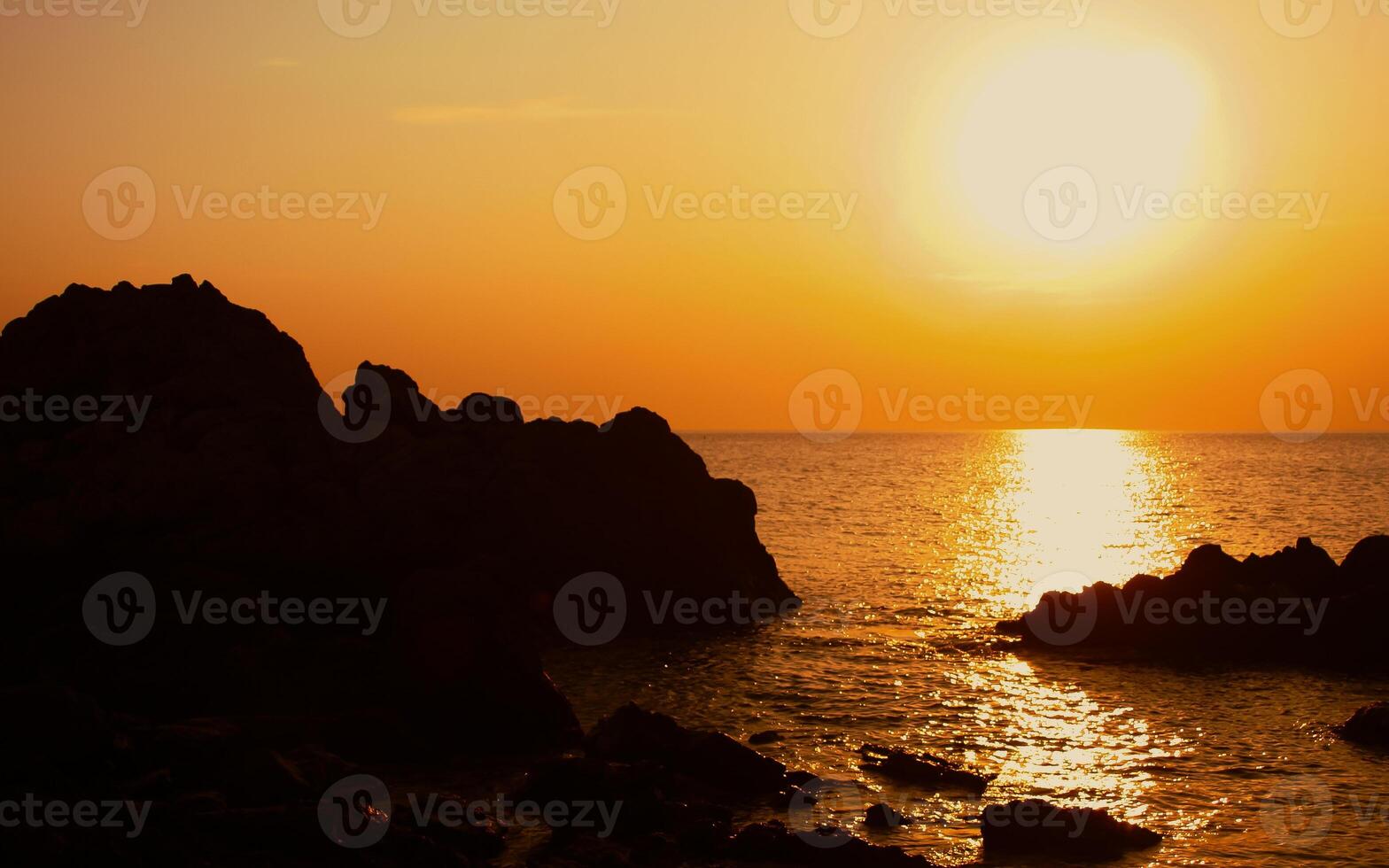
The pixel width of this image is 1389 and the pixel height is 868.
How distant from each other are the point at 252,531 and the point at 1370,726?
3199cm

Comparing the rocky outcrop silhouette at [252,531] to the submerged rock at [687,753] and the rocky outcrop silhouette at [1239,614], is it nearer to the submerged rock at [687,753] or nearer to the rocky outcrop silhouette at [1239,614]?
the submerged rock at [687,753]

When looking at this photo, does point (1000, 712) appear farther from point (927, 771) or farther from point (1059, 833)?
point (1059, 833)

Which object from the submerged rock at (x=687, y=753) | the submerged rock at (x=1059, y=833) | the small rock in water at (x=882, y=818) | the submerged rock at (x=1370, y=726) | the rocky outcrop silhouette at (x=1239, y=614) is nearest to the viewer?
the submerged rock at (x=1059, y=833)

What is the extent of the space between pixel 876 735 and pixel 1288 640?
21614mm

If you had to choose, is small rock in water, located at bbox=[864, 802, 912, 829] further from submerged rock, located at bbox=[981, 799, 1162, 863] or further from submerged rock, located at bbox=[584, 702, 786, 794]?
submerged rock, located at bbox=[584, 702, 786, 794]

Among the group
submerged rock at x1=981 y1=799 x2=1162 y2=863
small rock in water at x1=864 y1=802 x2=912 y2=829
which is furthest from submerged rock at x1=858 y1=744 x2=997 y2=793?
submerged rock at x1=981 y1=799 x2=1162 y2=863

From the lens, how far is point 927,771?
2761 cm

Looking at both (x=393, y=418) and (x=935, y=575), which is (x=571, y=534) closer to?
(x=393, y=418)

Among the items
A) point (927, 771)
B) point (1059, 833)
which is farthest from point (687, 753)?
point (1059, 833)

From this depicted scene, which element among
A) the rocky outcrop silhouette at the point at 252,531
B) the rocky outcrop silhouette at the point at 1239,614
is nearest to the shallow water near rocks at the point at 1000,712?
the rocky outcrop silhouette at the point at 1239,614

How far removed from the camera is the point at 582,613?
4950cm

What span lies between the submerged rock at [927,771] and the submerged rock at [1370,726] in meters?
11.4

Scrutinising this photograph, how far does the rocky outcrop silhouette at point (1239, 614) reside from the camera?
43688 mm

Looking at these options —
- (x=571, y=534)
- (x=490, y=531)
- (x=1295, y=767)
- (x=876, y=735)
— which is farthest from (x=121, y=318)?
(x=1295, y=767)
